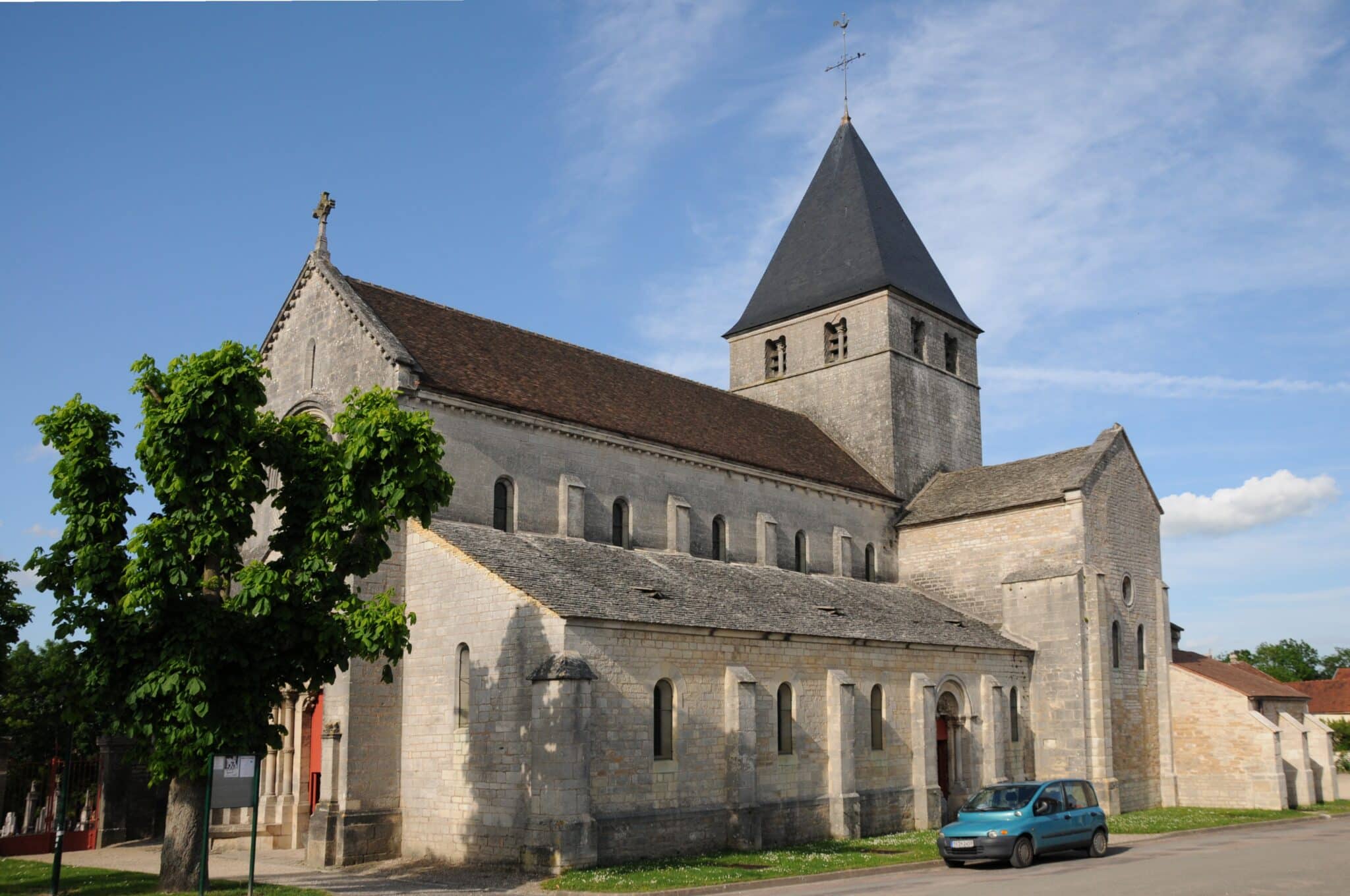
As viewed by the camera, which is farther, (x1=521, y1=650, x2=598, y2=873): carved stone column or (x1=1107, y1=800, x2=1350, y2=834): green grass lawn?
(x1=1107, y1=800, x2=1350, y2=834): green grass lawn

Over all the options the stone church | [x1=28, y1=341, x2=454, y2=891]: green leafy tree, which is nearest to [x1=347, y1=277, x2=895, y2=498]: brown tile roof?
the stone church

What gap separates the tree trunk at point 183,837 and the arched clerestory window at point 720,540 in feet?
56.7

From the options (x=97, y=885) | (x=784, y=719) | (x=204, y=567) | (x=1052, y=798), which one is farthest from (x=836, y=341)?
(x=97, y=885)

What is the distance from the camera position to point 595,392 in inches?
1246

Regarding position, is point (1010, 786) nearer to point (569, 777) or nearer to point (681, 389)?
point (569, 777)

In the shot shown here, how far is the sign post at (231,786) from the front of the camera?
53.0ft

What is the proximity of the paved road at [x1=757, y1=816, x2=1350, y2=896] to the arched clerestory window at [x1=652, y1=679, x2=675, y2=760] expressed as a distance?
5.02 metres

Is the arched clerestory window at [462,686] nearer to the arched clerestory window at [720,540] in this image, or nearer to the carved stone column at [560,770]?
the carved stone column at [560,770]

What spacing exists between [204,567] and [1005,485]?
27.5 metres

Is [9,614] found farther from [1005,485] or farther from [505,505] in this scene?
[1005,485]

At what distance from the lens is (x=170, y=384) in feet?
59.6

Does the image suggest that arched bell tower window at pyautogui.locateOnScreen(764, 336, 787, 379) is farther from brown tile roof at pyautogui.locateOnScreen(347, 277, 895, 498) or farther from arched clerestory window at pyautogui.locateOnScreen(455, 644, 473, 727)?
arched clerestory window at pyautogui.locateOnScreen(455, 644, 473, 727)

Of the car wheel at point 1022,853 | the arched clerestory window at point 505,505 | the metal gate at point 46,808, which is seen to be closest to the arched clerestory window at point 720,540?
the arched clerestory window at point 505,505

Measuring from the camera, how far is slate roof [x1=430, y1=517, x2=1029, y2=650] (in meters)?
23.8
